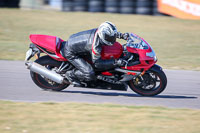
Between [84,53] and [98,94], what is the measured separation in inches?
36.0

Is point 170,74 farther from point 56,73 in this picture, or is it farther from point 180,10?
point 180,10

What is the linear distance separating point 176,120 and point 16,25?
39.3 feet

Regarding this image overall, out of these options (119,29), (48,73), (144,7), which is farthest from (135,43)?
(144,7)

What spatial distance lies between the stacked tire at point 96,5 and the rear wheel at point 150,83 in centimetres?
1159

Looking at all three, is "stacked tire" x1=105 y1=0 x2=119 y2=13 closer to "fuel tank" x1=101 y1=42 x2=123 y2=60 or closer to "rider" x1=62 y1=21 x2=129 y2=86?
"rider" x1=62 y1=21 x2=129 y2=86

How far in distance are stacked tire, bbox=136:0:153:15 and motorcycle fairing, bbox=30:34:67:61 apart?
11.2 meters

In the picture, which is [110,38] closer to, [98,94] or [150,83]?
[150,83]

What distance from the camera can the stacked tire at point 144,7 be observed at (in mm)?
17141

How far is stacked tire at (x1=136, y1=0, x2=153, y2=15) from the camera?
17141mm

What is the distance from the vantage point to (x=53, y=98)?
21.4ft

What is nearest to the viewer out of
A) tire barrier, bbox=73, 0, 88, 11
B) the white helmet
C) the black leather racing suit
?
the white helmet

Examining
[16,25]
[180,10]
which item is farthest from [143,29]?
[16,25]

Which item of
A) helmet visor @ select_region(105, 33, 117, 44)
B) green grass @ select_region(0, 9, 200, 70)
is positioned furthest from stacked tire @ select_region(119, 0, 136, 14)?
helmet visor @ select_region(105, 33, 117, 44)

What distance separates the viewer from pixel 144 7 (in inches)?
687
